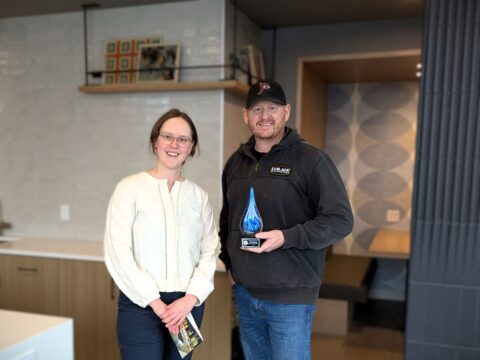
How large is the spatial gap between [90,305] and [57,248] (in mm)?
487

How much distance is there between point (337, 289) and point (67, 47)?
2.66 metres

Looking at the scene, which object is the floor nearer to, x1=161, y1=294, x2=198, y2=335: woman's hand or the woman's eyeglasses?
x1=161, y1=294, x2=198, y2=335: woman's hand

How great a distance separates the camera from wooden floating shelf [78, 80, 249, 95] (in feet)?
9.35

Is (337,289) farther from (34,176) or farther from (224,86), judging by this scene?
(34,176)

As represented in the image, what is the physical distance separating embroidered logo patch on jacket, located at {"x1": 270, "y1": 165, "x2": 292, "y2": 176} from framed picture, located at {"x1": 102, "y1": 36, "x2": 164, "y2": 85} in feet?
5.62

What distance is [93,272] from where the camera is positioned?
2.77 meters

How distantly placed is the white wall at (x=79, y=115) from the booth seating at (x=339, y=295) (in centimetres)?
119

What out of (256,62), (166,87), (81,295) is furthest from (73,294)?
(256,62)

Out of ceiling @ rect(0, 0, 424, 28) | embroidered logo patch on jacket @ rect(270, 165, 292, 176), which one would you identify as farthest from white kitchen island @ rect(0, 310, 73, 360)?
ceiling @ rect(0, 0, 424, 28)

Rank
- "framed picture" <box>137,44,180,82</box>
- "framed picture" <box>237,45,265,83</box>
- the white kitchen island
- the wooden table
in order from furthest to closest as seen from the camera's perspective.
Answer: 1. the wooden table
2. "framed picture" <box>237,45,265,83</box>
3. "framed picture" <box>137,44,180,82</box>
4. the white kitchen island

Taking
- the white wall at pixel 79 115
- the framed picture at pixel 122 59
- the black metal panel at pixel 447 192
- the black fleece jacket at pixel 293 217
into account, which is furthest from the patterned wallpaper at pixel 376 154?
the black fleece jacket at pixel 293 217

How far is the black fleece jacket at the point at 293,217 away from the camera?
64.2 inches

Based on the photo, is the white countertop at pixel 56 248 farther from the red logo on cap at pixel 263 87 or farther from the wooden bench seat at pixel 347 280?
the wooden bench seat at pixel 347 280

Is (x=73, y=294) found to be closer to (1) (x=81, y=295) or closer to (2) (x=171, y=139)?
(1) (x=81, y=295)
